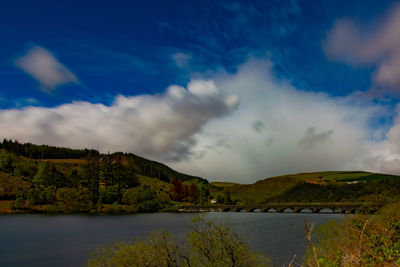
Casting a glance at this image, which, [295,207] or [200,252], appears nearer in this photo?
[200,252]

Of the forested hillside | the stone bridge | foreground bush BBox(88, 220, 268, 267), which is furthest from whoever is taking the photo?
the stone bridge

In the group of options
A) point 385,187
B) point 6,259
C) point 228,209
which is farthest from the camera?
point 385,187

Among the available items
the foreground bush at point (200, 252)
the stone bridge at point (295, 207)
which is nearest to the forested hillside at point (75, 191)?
the stone bridge at point (295, 207)

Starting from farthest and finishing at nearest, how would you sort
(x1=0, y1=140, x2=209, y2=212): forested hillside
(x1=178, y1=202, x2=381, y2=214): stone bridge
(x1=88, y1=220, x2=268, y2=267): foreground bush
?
(x1=178, y1=202, x2=381, y2=214): stone bridge
(x1=0, y1=140, x2=209, y2=212): forested hillside
(x1=88, y1=220, x2=268, y2=267): foreground bush

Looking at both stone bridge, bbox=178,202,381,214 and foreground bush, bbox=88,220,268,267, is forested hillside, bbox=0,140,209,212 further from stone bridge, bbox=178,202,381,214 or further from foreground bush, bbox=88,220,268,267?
foreground bush, bbox=88,220,268,267

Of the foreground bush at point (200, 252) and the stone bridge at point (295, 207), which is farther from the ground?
the foreground bush at point (200, 252)

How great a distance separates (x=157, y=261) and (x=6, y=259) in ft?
121

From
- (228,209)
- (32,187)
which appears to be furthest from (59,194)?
(228,209)

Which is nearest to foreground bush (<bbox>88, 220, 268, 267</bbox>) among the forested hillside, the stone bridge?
the forested hillside

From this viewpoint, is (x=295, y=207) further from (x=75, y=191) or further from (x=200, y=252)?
(x=200, y=252)

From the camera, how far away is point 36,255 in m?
48.2

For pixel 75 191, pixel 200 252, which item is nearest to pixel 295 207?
pixel 75 191

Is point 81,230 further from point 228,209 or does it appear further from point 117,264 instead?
point 228,209

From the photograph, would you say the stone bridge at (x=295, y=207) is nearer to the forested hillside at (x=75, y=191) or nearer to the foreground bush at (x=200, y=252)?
the forested hillside at (x=75, y=191)
